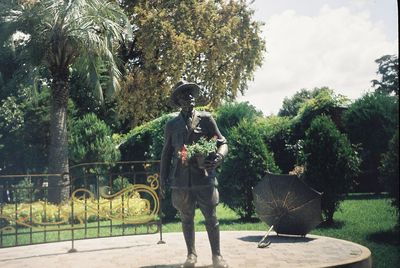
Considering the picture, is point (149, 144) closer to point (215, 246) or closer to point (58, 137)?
point (58, 137)

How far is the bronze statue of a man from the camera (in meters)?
5.84

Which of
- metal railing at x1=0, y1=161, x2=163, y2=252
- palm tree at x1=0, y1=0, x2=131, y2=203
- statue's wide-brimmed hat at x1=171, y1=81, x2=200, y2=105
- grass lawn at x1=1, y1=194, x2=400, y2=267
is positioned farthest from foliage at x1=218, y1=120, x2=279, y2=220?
palm tree at x1=0, y1=0, x2=131, y2=203

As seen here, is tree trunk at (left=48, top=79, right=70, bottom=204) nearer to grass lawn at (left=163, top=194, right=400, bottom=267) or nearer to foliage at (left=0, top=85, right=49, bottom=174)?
grass lawn at (left=163, top=194, right=400, bottom=267)

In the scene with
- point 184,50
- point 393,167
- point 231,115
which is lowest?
point 393,167

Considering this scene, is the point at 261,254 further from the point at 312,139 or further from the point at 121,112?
the point at 121,112

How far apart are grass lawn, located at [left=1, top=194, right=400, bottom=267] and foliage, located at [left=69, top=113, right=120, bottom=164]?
6.71 m

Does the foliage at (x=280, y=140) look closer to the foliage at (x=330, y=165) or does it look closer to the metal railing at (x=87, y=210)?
the metal railing at (x=87, y=210)

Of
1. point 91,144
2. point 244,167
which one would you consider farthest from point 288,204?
point 91,144

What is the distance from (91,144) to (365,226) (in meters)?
13.1

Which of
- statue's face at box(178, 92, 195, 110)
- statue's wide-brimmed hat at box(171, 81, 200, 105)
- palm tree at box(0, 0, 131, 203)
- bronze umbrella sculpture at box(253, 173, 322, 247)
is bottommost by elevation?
bronze umbrella sculpture at box(253, 173, 322, 247)

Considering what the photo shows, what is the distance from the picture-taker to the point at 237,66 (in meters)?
25.9

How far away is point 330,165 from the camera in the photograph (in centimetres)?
1108

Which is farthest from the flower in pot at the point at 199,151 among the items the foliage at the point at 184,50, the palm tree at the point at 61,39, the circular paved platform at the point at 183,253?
the foliage at the point at 184,50

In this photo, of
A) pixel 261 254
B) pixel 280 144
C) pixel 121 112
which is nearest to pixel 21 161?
pixel 121 112
